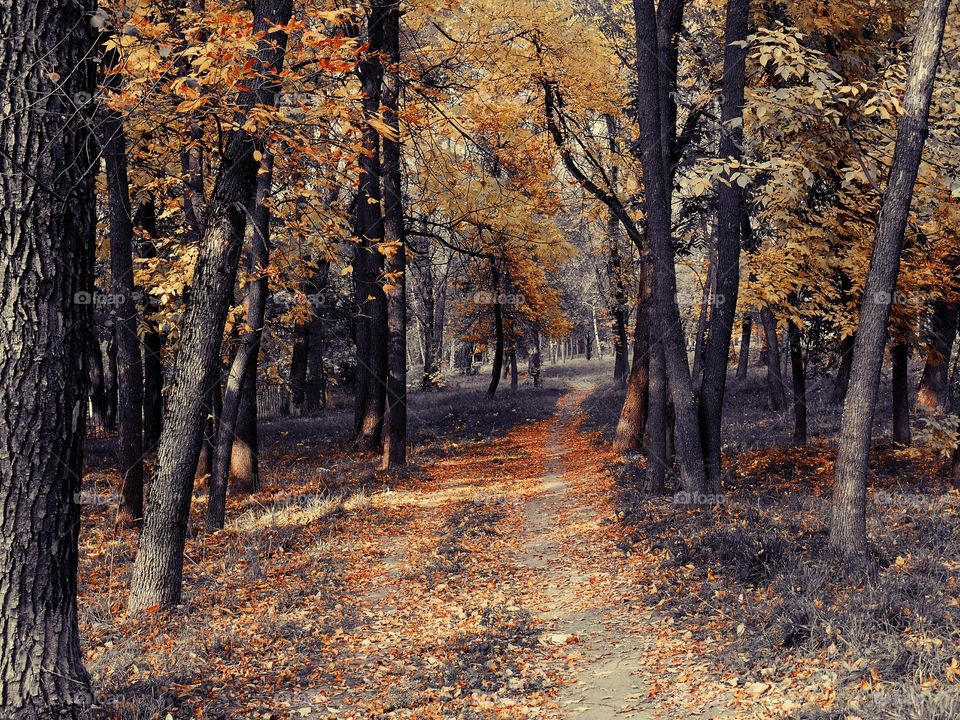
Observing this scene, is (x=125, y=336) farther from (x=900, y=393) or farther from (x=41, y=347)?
(x=900, y=393)

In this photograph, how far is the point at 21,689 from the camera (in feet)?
13.1

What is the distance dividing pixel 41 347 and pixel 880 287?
7267mm

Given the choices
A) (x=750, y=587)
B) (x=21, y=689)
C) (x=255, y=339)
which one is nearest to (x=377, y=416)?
(x=255, y=339)

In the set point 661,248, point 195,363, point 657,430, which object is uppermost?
point 661,248

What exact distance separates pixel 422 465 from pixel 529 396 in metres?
→ 17.3

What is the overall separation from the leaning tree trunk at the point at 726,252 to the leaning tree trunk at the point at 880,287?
3108 mm

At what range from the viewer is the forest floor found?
5.22 metres

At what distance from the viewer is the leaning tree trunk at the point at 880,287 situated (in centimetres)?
689

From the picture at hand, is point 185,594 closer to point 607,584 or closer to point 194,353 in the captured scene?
point 194,353

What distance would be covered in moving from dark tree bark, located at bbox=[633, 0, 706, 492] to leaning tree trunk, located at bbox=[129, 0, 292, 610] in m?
5.68

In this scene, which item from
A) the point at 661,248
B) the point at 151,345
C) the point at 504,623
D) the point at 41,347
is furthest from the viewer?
the point at 151,345

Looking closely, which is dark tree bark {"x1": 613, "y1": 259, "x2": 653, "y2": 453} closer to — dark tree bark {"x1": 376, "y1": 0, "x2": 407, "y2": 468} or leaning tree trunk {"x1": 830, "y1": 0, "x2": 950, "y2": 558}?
dark tree bark {"x1": 376, "y1": 0, "x2": 407, "y2": 468}

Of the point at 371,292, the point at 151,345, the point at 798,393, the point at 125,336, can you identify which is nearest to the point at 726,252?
the point at 798,393

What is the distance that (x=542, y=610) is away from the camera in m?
7.69
